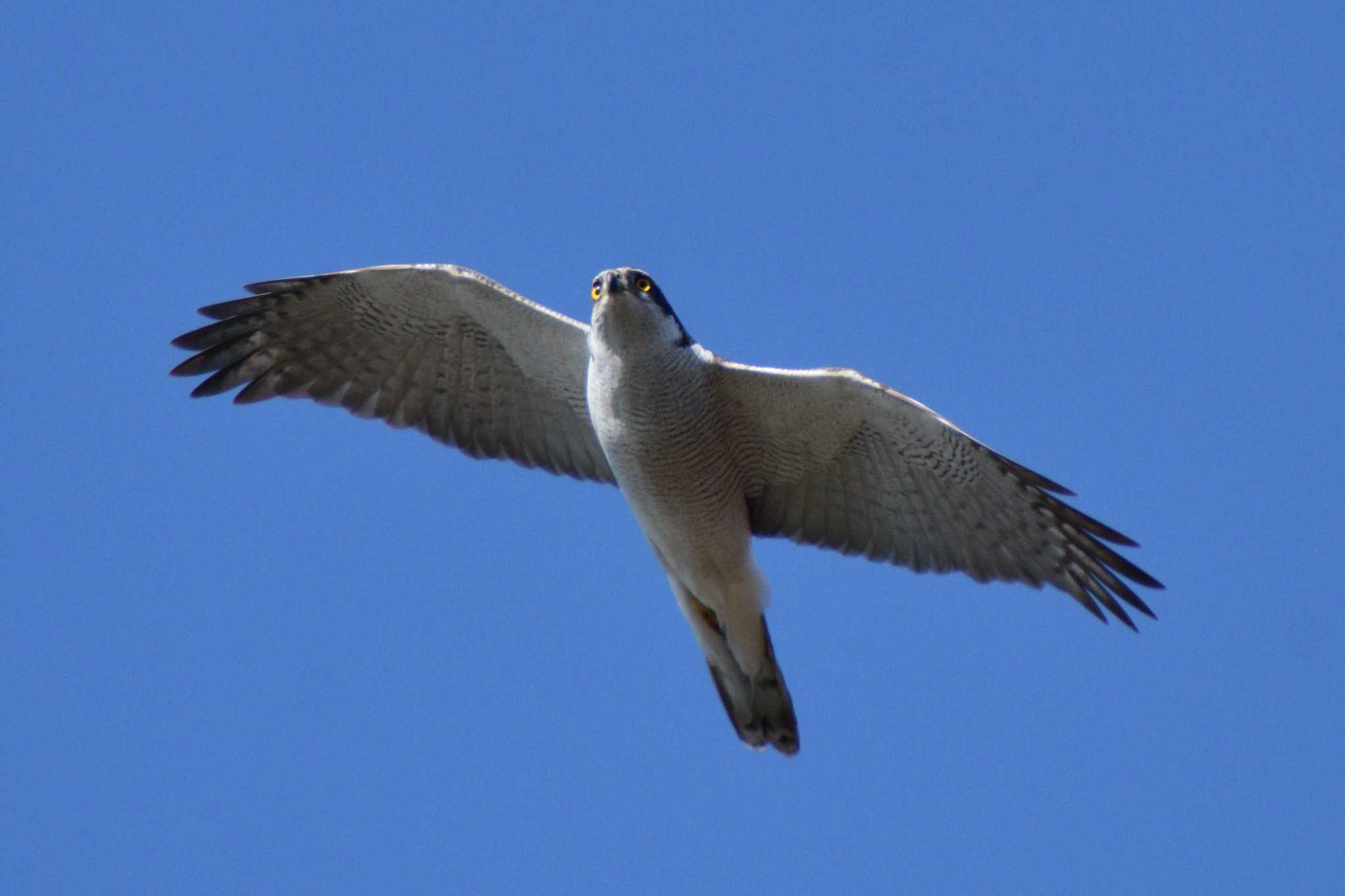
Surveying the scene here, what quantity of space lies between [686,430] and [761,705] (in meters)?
2.21

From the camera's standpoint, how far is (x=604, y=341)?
10992mm

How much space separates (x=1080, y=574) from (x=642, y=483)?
308 centimetres

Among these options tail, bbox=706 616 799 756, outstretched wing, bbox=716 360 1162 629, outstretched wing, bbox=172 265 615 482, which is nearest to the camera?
outstretched wing, bbox=716 360 1162 629

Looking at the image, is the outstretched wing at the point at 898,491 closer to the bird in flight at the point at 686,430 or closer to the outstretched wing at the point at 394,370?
the bird in flight at the point at 686,430

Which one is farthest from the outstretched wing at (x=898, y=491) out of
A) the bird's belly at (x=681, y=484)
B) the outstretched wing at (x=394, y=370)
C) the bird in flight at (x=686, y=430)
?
the outstretched wing at (x=394, y=370)

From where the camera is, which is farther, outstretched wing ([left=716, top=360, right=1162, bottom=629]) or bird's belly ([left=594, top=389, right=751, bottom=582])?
outstretched wing ([left=716, top=360, right=1162, bottom=629])

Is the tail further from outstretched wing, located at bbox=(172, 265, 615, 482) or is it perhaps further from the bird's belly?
outstretched wing, located at bbox=(172, 265, 615, 482)

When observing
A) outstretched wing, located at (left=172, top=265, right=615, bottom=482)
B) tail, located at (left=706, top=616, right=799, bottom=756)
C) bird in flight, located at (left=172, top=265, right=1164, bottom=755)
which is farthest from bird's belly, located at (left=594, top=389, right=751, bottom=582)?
outstretched wing, located at (left=172, top=265, right=615, bottom=482)

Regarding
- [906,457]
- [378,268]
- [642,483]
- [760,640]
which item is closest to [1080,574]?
[906,457]

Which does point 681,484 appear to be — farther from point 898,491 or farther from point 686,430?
point 898,491

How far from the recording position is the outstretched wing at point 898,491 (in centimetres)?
1141

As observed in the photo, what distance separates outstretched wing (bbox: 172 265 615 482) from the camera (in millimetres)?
12367

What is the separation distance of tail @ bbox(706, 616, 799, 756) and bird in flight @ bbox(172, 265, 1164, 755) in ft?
0.04

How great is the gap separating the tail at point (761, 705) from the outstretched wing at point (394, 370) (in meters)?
1.75
